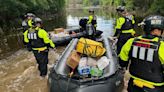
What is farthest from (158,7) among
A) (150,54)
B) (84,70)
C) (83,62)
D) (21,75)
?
(150,54)

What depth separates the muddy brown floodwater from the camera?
281 inches

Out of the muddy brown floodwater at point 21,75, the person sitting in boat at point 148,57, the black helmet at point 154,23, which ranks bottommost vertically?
the muddy brown floodwater at point 21,75

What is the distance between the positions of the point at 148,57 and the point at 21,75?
18.5 feet

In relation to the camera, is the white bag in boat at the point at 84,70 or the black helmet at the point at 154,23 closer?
the black helmet at the point at 154,23

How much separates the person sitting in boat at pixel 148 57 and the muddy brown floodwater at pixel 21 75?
3.86 metres

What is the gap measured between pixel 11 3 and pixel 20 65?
9373 millimetres

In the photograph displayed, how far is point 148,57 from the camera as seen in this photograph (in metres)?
3.19

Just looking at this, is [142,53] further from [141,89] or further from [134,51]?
[141,89]

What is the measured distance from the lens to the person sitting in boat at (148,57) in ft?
10.3

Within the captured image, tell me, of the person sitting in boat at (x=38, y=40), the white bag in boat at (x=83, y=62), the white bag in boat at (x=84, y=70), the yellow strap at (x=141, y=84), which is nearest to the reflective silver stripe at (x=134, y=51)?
the yellow strap at (x=141, y=84)

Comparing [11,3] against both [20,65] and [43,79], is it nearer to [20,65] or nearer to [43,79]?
[20,65]

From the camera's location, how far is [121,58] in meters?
3.53

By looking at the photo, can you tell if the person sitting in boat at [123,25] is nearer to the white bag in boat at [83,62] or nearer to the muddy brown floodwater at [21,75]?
the white bag in boat at [83,62]

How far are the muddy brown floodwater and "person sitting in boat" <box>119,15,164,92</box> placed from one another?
152 inches
